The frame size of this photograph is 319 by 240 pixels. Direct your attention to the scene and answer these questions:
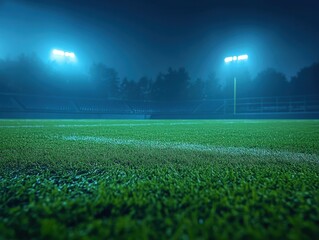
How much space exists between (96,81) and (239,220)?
40533 millimetres

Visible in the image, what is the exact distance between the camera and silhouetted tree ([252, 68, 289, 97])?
35.9 meters

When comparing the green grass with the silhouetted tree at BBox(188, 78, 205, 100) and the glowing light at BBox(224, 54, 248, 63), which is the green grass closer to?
the glowing light at BBox(224, 54, 248, 63)

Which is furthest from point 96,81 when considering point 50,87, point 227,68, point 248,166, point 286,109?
point 248,166

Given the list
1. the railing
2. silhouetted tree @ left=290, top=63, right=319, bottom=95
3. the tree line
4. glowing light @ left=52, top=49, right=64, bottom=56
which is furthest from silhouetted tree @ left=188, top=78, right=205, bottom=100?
glowing light @ left=52, top=49, right=64, bottom=56

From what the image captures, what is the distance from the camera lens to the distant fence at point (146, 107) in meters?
25.1

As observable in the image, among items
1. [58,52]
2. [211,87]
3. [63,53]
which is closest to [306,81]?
[211,87]

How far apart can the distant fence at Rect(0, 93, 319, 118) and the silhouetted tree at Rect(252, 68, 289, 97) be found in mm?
4450

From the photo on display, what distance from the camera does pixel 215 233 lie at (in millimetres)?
844

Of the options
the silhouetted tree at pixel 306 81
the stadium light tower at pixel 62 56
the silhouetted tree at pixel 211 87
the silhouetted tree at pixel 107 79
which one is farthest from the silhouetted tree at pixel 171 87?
the silhouetted tree at pixel 306 81

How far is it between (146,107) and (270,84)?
20.0 m

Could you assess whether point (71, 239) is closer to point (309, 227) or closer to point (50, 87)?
point (309, 227)

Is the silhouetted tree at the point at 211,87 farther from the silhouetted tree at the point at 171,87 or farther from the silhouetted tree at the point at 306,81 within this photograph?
the silhouetted tree at the point at 306,81

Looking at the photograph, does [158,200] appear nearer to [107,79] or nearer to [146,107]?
[146,107]

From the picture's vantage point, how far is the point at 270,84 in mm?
37375
